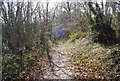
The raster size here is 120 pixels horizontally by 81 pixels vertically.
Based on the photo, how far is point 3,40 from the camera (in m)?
7.81

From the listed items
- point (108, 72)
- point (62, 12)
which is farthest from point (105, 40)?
point (62, 12)

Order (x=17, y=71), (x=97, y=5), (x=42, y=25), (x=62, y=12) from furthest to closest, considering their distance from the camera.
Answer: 1. (x=62, y=12)
2. (x=42, y=25)
3. (x=97, y=5)
4. (x=17, y=71)

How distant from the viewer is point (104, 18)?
31.0ft

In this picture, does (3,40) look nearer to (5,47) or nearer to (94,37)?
(5,47)

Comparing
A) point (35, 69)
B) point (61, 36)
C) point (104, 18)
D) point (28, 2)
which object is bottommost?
point (61, 36)

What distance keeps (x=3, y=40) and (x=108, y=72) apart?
585cm

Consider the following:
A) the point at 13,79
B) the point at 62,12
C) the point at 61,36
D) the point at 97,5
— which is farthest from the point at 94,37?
the point at 62,12

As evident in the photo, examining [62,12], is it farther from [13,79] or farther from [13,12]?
[13,79]

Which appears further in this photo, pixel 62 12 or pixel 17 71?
pixel 62 12

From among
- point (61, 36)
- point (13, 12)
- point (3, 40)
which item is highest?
point (13, 12)

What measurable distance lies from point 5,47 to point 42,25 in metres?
5.50

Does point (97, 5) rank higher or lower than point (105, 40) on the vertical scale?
higher

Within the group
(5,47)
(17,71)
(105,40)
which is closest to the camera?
(17,71)

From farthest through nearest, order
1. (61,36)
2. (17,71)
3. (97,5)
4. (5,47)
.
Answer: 1. (61,36)
2. (97,5)
3. (5,47)
4. (17,71)
